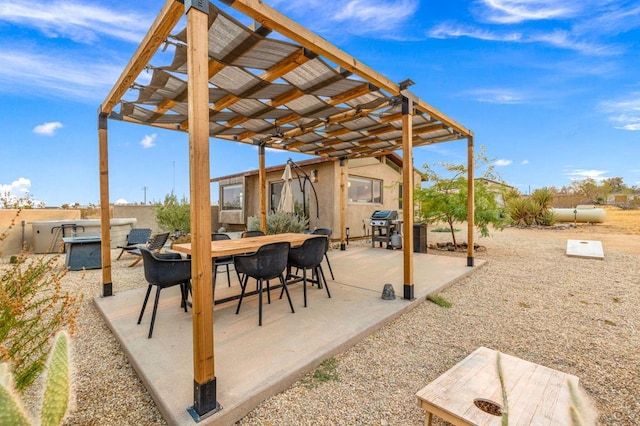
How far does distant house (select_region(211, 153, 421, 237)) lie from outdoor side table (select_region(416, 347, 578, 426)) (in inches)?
274

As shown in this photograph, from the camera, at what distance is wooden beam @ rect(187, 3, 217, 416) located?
1897 mm

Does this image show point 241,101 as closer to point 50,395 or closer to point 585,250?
point 50,395

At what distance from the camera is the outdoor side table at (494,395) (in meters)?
1.64

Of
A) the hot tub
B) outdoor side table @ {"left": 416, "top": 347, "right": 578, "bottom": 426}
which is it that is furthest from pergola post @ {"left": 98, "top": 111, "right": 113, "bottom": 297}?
the hot tub

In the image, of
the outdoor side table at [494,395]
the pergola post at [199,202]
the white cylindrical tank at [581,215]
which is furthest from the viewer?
the white cylindrical tank at [581,215]

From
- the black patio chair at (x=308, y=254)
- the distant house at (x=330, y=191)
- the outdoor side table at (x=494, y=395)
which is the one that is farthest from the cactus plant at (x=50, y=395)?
the distant house at (x=330, y=191)

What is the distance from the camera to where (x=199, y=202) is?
6.25 feet

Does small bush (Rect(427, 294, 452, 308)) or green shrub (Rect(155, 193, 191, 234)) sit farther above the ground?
green shrub (Rect(155, 193, 191, 234))

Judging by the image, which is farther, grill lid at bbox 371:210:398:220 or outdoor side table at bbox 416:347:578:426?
grill lid at bbox 371:210:398:220

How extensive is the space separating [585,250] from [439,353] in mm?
7415

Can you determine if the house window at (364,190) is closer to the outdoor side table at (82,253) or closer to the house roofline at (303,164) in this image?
the house roofline at (303,164)

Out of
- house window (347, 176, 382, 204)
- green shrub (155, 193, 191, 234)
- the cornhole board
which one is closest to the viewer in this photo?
the cornhole board

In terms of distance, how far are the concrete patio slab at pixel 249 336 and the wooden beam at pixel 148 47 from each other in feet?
8.77

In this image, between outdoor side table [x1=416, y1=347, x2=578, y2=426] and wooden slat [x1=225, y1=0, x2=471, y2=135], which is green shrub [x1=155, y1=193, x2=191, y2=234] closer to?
wooden slat [x1=225, y1=0, x2=471, y2=135]
